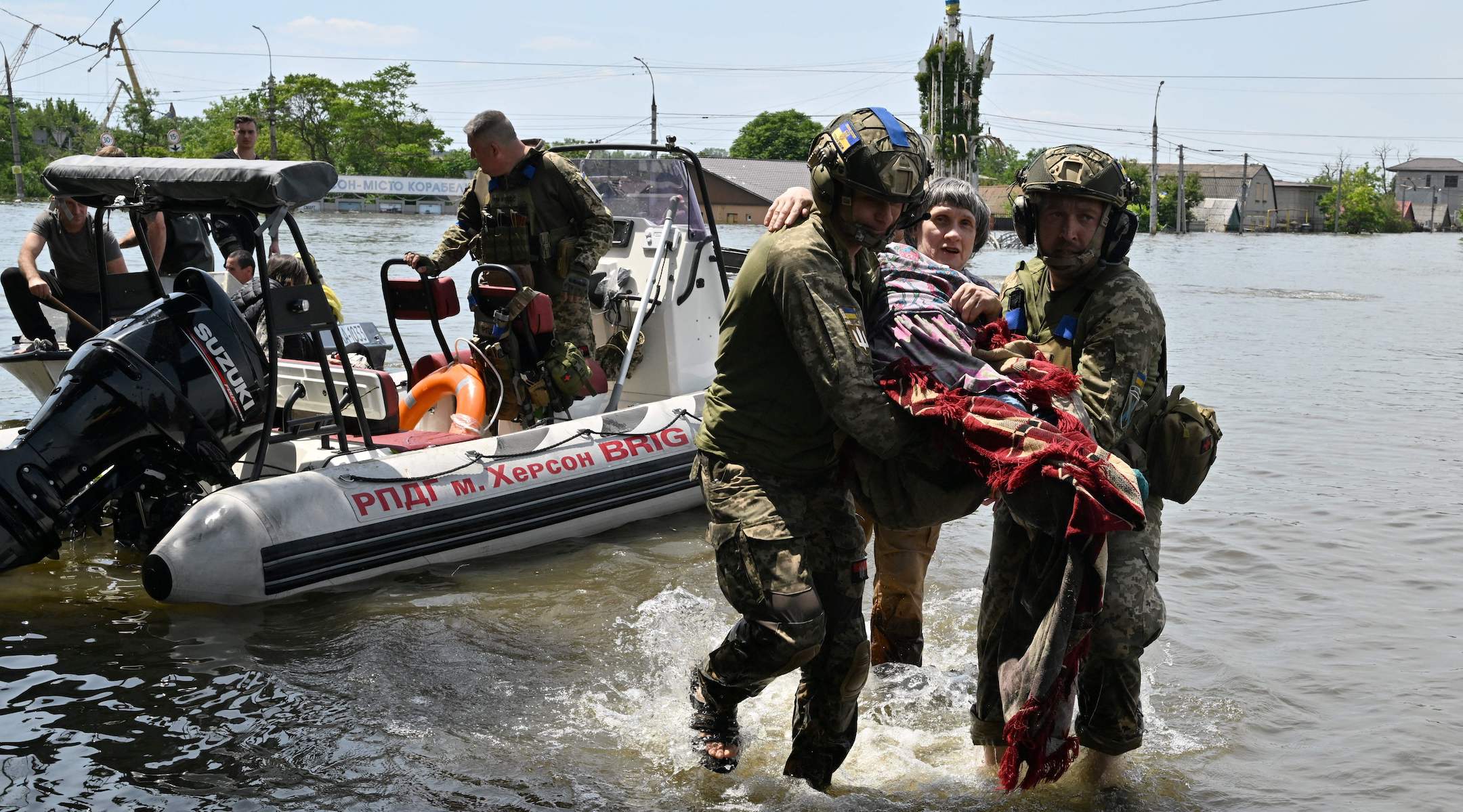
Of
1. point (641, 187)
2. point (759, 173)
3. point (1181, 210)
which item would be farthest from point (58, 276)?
point (1181, 210)

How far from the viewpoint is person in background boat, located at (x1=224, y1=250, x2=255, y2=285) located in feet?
29.3

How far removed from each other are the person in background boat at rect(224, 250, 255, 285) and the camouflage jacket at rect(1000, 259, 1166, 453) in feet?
21.9

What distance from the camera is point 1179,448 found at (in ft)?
12.6

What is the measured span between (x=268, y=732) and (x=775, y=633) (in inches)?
86.4

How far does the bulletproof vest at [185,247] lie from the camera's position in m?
9.46

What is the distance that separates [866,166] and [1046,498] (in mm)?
1010

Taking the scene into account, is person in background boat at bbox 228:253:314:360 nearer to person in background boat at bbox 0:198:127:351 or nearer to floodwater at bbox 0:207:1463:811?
floodwater at bbox 0:207:1463:811

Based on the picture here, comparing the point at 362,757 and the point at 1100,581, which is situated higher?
the point at 1100,581

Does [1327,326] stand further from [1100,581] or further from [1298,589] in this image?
[1100,581]

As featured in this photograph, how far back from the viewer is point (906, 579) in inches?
197

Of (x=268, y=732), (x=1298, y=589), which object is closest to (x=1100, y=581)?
(x=268, y=732)

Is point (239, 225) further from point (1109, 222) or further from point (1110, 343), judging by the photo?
point (1110, 343)

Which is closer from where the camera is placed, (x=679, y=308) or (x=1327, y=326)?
(x=679, y=308)

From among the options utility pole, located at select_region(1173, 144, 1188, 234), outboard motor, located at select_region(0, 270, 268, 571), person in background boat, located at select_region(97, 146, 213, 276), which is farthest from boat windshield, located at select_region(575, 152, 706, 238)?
utility pole, located at select_region(1173, 144, 1188, 234)
